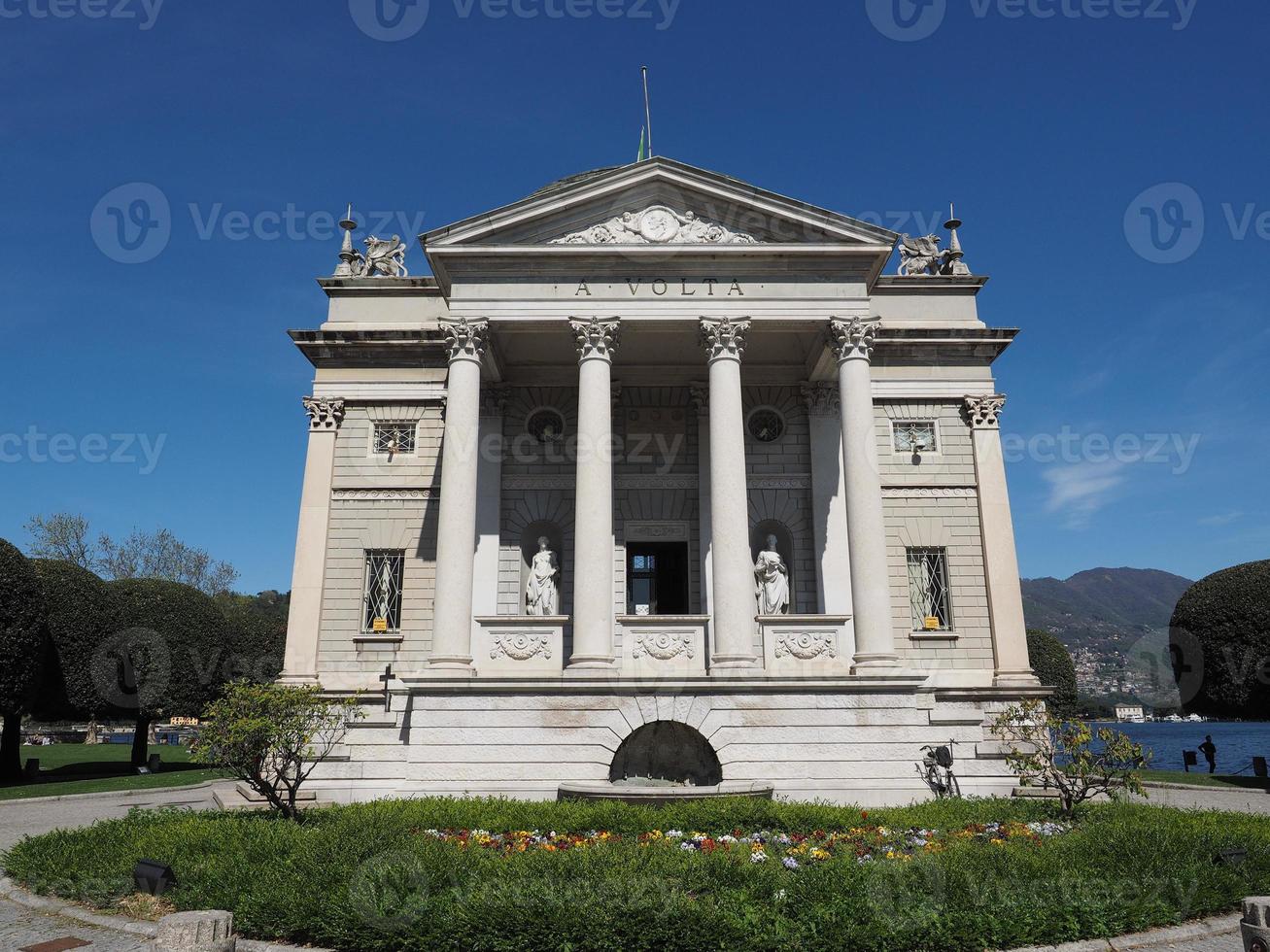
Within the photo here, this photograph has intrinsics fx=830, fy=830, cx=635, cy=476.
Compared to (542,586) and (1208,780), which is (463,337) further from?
(1208,780)

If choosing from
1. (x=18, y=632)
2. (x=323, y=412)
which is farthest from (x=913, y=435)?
(x=18, y=632)

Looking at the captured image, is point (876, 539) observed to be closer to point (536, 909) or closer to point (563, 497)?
point (563, 497)

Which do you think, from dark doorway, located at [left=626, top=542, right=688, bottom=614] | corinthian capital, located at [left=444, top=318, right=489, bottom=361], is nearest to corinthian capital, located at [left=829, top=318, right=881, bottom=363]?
dark doorway, located at [left=626, top=542, right=688, bottom=614]

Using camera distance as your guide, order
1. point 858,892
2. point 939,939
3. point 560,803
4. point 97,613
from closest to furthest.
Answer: point 939,939, point 858,892, point 560,803, point 97,613

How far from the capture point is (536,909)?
8.70 m

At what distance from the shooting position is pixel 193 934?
24.0 ft

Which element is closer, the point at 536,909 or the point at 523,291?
the point at 536,909

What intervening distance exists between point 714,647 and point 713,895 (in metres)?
10.5

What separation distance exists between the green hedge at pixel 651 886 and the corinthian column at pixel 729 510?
6.19 m

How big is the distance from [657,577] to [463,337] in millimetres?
9527

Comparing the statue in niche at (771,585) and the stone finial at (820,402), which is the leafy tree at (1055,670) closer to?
the stone finial at (820,402)

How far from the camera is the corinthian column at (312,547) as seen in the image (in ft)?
80.1

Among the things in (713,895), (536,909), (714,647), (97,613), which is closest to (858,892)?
(713,895)

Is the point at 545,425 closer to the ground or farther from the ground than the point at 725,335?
closer to the ground
